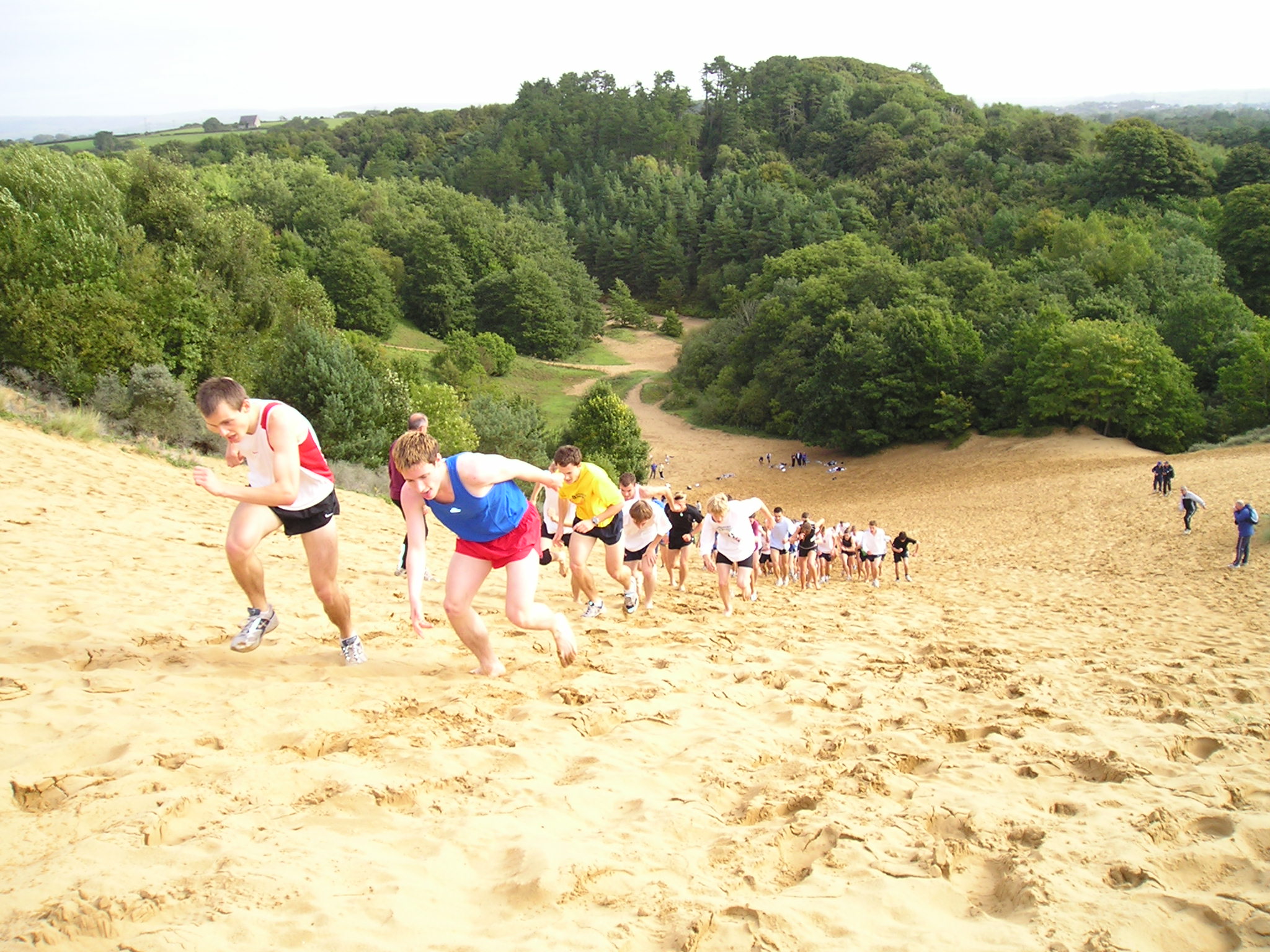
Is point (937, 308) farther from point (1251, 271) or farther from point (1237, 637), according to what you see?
point (1237, 637)

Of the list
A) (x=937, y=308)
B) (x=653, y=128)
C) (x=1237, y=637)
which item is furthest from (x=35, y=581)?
(x=653, y=128)

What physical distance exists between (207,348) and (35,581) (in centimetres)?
2348

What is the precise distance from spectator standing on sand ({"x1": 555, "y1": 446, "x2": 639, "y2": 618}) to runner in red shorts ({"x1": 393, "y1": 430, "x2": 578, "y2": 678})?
5.89 feet

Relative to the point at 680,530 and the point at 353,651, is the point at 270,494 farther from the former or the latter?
the point at 680,530

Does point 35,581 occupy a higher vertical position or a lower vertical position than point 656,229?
lower

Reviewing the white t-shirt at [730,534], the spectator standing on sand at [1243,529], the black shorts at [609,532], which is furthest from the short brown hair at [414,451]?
the spectator standing on sand at [1243,529]

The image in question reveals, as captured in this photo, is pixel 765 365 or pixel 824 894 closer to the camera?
pixel 824 894

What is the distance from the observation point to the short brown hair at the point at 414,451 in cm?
537

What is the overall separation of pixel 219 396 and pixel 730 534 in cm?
587

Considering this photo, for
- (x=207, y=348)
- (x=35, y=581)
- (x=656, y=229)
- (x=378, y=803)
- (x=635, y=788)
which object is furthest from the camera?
(x=656, y=229)

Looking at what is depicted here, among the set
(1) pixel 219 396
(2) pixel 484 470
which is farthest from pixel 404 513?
(1) pixel 219 396

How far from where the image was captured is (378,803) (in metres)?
4.29

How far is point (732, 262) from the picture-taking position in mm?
83812

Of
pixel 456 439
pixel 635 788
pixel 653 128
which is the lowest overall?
pixel 456 439
